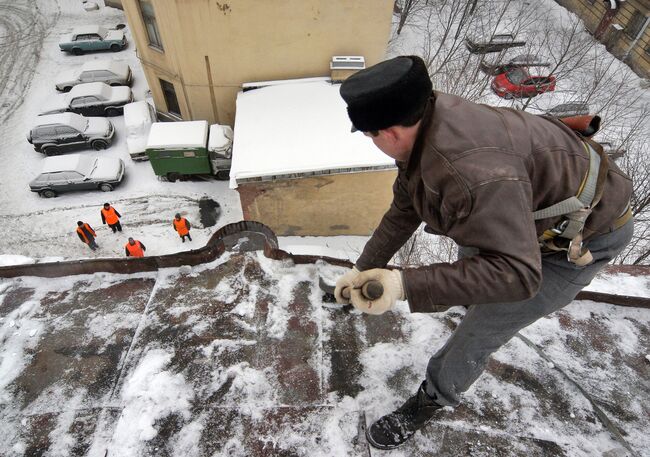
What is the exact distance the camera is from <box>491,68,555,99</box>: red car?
13.8 m

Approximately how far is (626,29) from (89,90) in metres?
22.9

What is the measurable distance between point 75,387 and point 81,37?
19.0 meters

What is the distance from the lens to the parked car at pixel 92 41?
645 inches

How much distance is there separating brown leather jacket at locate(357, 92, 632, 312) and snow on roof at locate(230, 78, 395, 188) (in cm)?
642

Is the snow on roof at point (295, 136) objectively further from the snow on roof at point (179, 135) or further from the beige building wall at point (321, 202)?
the snow on roof at point (179, 135)

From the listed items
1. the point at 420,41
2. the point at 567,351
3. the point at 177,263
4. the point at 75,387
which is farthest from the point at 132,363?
the point at 420,41

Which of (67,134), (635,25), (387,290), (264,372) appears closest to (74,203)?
(67,134)

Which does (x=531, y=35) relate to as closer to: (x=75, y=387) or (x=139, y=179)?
(x=139, y=179)

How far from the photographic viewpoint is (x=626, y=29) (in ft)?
55.7

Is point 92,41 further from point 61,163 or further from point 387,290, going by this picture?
point 387,290

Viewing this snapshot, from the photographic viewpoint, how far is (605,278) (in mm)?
4359

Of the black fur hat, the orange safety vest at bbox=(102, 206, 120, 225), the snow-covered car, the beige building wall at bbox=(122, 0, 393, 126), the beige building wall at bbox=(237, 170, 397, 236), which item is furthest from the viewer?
the snow-covered car

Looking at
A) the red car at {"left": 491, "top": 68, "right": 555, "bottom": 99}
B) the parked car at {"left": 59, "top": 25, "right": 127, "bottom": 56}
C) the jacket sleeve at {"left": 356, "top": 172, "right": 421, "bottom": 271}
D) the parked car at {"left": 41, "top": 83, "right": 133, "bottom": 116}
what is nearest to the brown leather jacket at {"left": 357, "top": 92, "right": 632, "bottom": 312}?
the jacket sleeve at {"left": 356, "top": 172, "right": 421, "bottom": 271}

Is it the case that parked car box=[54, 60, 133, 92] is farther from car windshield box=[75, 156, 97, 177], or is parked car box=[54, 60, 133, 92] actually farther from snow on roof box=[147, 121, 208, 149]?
snow on roof box=[147, 121, 208, 149]
